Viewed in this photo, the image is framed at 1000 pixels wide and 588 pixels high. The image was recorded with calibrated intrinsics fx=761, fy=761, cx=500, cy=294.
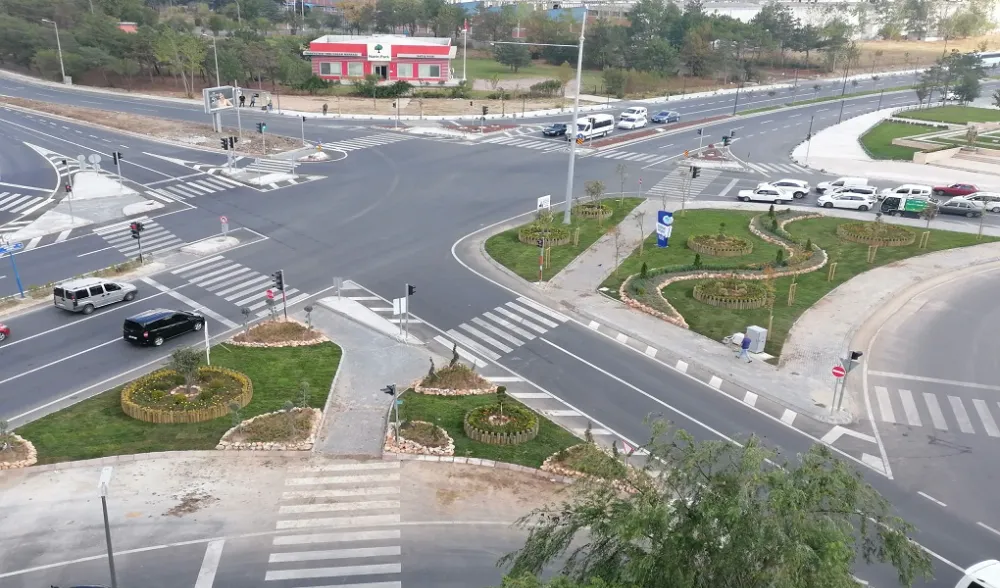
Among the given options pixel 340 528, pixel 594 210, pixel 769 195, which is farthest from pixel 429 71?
pixel 340 528

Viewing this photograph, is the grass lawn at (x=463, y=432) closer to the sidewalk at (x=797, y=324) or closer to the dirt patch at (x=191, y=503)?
the dirt patch at (x=191, y=503)

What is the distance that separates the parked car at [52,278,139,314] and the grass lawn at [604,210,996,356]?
25208 millimetres

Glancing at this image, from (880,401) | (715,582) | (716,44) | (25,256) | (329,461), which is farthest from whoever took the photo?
(716,44)

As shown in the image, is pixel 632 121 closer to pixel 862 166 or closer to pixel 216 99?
pixel 862 166

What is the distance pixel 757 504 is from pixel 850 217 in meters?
47.8

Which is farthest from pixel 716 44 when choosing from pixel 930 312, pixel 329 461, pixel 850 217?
pixel 329 461

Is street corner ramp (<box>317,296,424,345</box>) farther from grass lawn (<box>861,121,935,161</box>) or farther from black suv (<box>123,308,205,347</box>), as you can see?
grass lawn (<box>861,121,935,161</box>)

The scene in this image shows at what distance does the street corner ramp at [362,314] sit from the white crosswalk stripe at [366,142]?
1495 inches

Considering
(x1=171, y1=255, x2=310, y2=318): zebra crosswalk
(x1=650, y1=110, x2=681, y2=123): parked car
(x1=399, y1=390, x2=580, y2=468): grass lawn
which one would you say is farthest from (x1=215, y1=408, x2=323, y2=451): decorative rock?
(x1=650, y1=110, x2=681, y2=123): parked car

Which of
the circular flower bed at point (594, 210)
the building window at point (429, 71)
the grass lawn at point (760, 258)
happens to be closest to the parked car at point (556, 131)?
the circular flower bed at point (594, 210)

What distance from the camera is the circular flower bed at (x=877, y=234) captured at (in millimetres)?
48156

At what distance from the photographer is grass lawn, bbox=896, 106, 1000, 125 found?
320 ft

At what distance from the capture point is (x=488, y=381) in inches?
1228

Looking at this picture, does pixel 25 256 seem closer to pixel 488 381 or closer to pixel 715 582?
pixel 488 381
